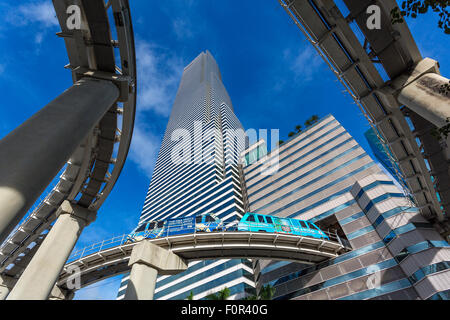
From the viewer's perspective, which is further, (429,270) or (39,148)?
(429,270)

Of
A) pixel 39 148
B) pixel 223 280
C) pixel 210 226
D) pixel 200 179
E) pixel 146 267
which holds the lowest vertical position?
pixel 39 148

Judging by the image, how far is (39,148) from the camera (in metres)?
6.52

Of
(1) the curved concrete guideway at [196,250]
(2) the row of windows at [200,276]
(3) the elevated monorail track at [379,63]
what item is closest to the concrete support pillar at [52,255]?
(1) the curved concrete guideway at [196,250]

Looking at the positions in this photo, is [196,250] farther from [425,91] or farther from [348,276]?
[425,91]

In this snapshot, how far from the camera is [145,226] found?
25.1 meters

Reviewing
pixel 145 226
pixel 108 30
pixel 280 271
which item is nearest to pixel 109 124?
pixel 108 30

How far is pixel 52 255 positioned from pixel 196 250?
11.6 metres

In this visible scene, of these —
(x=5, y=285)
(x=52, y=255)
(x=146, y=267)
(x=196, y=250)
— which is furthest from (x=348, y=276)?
(x=5, y=285)

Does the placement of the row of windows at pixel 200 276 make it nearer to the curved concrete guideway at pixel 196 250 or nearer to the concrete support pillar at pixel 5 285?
the curved concrete guideway at pixel 196 250

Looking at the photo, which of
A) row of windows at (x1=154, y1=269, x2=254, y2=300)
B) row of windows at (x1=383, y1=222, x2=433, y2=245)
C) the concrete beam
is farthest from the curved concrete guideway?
row of windows at (x1=154, y1=269, x2=254, y2=300)

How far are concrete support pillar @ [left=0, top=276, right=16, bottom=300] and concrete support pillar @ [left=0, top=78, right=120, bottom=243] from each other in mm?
28372

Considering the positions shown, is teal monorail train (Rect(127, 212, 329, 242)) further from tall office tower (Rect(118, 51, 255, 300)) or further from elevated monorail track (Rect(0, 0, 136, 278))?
tall office tower (Rect(118, 51, 255, 300))

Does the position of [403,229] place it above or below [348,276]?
above

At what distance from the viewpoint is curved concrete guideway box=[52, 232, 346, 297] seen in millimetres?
22797
